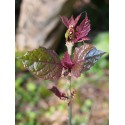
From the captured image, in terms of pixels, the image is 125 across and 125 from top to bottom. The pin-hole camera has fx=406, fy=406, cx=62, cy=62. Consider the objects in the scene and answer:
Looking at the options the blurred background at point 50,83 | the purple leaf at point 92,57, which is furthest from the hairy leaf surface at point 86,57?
the blurred background at point 50,83

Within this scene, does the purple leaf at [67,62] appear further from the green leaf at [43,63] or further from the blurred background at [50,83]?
the blurred background at [50,83]

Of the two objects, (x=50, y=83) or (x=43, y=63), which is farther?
(x=50, y=83)

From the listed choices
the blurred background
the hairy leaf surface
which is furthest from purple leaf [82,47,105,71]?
the blurred background

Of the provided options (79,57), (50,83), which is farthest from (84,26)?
(50,83)

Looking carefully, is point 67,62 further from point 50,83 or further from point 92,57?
point 50,83

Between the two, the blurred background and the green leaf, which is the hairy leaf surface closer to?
the green leaf
